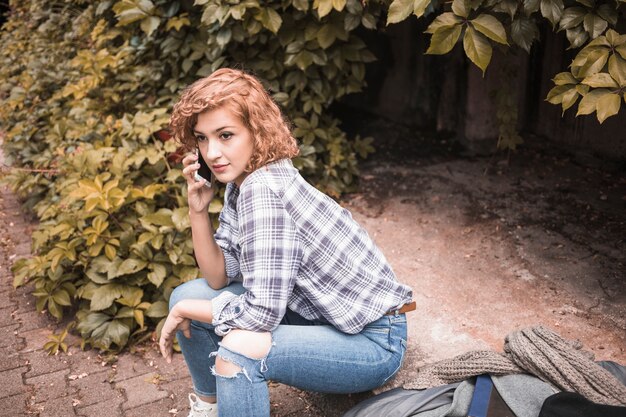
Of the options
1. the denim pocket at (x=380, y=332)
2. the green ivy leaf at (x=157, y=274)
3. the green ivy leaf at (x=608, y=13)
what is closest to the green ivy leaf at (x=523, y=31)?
the green ivy leaf at (x=608, y=13)

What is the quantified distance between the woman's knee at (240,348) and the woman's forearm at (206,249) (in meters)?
0.45

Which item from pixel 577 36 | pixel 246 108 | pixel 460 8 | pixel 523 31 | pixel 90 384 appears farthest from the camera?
pixel 90 384

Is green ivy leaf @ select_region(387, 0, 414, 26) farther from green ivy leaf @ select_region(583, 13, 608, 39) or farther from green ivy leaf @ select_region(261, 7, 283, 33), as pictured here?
green ivy leaf @ select_region(261, 7, 283, 33)

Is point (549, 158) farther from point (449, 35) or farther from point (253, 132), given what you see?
point (253, 132)

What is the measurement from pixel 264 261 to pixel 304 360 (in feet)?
1.20

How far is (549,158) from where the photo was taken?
16.2ft

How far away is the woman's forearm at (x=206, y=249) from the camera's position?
8.07 ft

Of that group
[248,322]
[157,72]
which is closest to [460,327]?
[248,322]

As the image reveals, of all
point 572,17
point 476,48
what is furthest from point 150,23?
point 572,17

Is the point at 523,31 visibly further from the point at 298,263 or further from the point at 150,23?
the point at 150,23

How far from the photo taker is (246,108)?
220 centimetres

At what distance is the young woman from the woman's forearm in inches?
0.6

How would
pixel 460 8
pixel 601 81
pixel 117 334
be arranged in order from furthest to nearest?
pixel 117 334, pixel 460 8, pixel 601 81

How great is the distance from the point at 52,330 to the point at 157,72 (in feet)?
6.57
